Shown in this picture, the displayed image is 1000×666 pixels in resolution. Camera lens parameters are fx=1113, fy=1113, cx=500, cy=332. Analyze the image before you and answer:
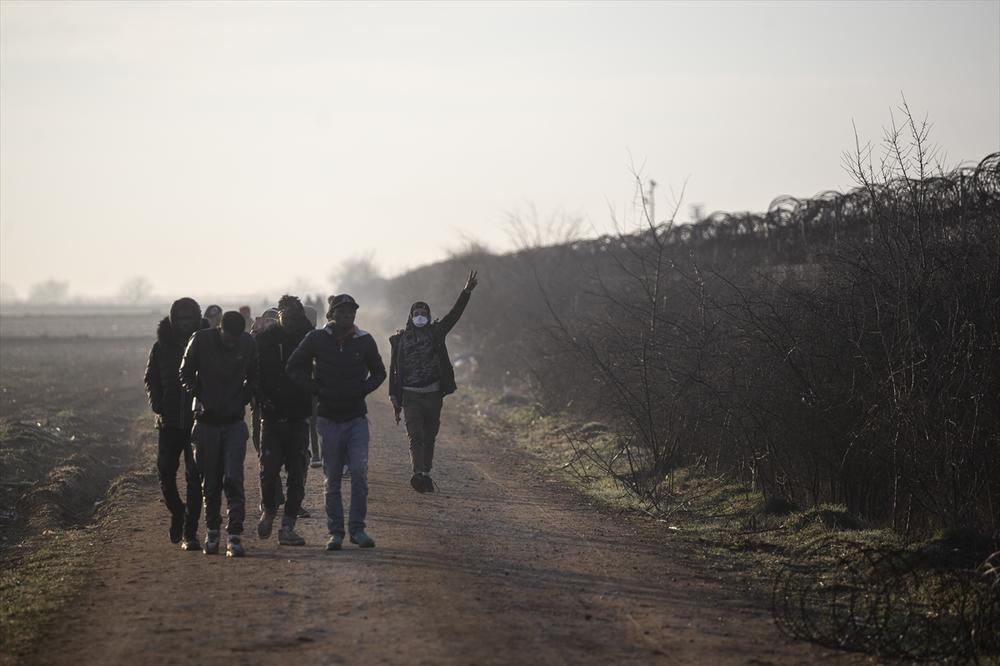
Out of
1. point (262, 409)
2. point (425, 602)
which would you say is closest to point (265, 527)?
point (262, 409)

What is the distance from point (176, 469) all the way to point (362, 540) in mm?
1818

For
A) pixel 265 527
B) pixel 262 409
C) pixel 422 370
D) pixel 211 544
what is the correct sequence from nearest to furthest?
pixel 211 544 < pixel 265 527 < pixel 262 409 < pixel 422 370

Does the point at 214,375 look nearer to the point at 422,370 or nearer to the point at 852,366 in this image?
the point at 422,370

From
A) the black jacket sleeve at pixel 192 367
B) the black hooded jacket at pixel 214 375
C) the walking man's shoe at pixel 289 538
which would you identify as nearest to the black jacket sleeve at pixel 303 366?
the black hooded jacket at pixel 214 375

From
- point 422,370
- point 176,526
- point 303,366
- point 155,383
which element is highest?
point 303,366

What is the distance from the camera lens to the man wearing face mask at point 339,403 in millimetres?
9734

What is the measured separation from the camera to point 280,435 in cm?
1011

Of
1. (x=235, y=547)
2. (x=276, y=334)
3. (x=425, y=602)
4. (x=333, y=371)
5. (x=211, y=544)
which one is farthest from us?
(x=276, y=334)

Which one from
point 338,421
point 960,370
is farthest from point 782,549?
point 338,421

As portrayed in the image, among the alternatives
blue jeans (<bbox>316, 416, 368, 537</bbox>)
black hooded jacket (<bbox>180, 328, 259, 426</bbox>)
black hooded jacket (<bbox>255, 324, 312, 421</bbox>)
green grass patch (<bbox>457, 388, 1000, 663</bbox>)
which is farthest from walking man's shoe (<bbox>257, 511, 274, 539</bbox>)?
green grass patch (<bbox>457, 388, 1000, 663</bbox>)

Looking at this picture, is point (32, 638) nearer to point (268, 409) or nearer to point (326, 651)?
point (326, 651)

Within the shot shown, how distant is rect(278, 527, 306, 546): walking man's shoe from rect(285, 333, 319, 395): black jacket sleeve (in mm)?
1290

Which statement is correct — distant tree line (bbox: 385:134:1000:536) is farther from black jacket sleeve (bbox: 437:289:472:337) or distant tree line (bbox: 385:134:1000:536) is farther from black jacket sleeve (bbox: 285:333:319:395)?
black jacket sleeve (bbox: 285:333:319:395)

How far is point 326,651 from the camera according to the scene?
6668mm
